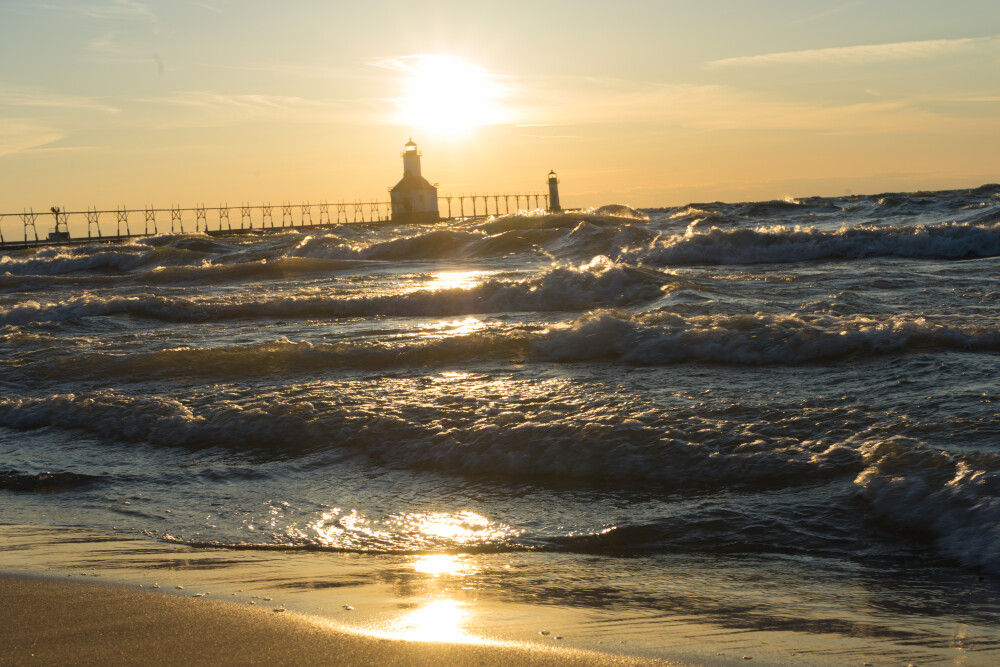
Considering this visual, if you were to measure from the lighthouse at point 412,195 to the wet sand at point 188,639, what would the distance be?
67.5 m

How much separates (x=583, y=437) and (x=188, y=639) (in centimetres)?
284

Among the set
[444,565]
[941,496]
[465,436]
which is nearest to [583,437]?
[465,436]

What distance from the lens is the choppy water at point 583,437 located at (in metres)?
3.62

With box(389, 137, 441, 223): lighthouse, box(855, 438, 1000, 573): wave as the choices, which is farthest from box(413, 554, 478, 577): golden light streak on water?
box(389, 137, 441, 223): lighthouse

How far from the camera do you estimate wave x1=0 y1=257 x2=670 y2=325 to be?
38.2 feet

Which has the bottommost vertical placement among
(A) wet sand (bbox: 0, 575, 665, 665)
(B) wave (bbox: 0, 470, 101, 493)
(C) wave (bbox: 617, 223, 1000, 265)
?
(B) wave (bbox: 0, 470, 101, 493)

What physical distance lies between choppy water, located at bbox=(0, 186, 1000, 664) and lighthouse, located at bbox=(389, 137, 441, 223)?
2332 inches

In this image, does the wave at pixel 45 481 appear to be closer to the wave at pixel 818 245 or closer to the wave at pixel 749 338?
the wave at pixel 749 338

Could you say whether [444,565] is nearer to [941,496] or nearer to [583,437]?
[583,437]

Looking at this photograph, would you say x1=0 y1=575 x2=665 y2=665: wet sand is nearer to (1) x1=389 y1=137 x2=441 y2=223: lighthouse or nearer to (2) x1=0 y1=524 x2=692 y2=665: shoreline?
(2) x1=0 y1=524 x2=692 y2=665: shoreline

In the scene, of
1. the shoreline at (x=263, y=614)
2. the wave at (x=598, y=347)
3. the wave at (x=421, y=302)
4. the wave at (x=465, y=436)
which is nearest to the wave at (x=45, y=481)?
the wave at (x=465, y=436)

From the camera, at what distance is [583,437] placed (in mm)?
5148

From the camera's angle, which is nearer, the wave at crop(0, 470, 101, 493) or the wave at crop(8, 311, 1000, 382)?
the wave at crop(0, 470, 101, 493)

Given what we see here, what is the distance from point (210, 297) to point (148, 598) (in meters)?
11.9
